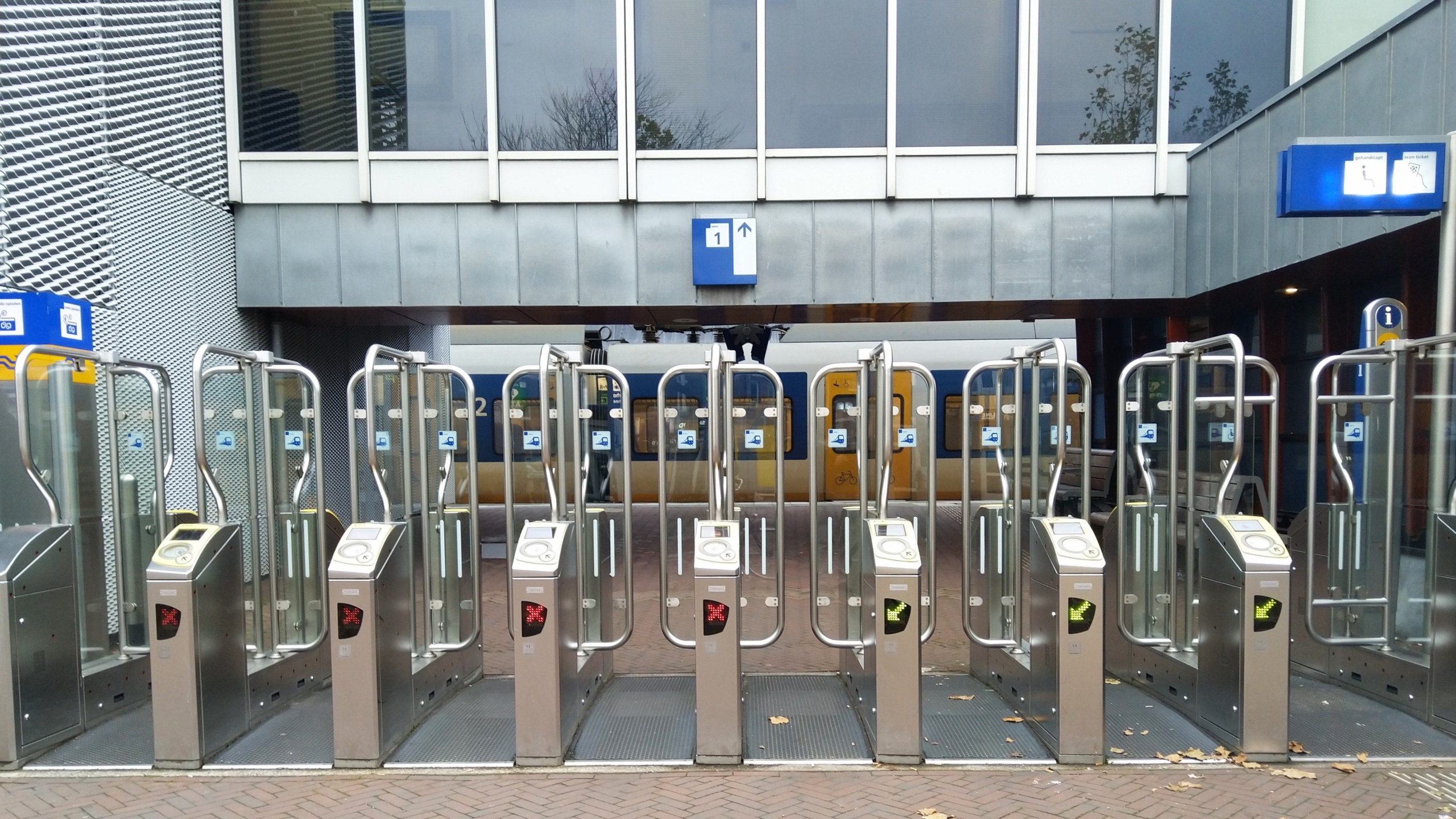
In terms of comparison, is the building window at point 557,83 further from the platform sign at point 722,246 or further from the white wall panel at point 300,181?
the white wall panel at point 300,181

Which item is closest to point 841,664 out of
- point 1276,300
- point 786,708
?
point 786,708

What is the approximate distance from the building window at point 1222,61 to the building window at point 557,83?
6.22m

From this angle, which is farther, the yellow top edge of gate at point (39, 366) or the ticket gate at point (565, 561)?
the yellow top edge of gate at point (39, 366)

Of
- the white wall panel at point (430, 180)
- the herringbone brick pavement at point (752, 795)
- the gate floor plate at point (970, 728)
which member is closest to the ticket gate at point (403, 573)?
the herringbone brick pavement at point (752, 795)

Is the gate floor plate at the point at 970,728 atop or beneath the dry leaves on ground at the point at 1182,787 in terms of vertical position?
beneath

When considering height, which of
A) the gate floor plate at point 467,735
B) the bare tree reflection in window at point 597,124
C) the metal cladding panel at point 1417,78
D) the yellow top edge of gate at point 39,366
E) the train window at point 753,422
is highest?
the bare tree reflection in window at point 597,124

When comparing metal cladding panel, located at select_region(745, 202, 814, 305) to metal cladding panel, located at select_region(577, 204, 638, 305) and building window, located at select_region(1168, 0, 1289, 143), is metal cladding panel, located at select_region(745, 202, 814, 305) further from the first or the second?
building window, located at select_region(1168, 0, 1289, 143)

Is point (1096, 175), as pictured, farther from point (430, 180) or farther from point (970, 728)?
point (430, 180)

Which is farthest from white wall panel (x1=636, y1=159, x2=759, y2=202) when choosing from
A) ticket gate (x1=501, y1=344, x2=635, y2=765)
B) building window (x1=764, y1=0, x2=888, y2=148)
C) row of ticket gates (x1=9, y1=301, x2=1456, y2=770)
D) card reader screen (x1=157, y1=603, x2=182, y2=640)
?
card reader screen (x1=157, y1=603, x2=182, y2=640)

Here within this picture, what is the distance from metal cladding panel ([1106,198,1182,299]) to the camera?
899cm

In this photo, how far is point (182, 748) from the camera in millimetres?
4445

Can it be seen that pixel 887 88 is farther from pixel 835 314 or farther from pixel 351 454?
pixel 351 454

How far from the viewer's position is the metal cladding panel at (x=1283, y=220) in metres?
7.20

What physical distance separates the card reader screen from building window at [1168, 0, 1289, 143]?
992cm
